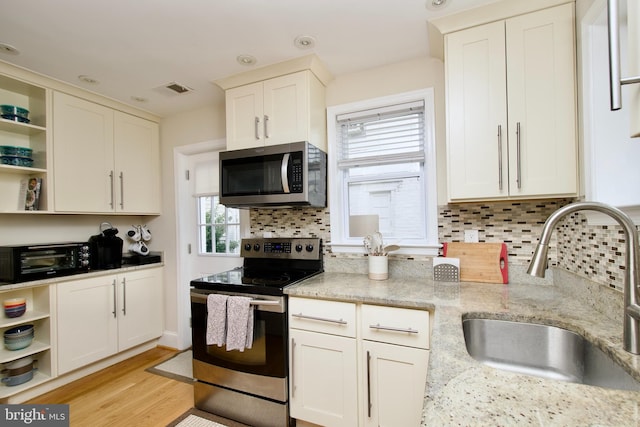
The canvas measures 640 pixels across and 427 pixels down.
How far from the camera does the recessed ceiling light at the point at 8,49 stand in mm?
1742

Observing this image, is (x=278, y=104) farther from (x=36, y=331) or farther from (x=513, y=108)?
(x=36, y=331)

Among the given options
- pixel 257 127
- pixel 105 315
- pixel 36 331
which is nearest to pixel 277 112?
pixel 257 127

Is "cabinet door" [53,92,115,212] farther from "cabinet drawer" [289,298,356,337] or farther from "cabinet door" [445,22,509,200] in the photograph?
"cabinet door" [445,22,509,200]

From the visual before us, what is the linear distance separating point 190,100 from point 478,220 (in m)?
2.53

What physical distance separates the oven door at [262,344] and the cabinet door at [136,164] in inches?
57.0

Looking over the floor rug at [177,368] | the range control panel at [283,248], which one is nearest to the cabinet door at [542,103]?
the range control panel at [283,248]

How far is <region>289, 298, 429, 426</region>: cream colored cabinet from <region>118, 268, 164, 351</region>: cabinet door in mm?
1804

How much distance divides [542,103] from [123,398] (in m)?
3.18

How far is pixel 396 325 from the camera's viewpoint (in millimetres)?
1449

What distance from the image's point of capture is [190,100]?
2623 millimetres

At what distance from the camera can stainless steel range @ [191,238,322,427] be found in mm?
1664

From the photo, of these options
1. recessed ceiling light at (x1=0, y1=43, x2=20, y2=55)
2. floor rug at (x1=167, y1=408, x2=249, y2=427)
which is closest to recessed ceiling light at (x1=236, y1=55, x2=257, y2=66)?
recessed ceiling light at (x1=0, y1=43, x2=20, y2=55)

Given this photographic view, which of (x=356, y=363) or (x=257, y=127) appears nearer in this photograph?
(x=356, y=363)

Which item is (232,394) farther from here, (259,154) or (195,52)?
(195,52)
